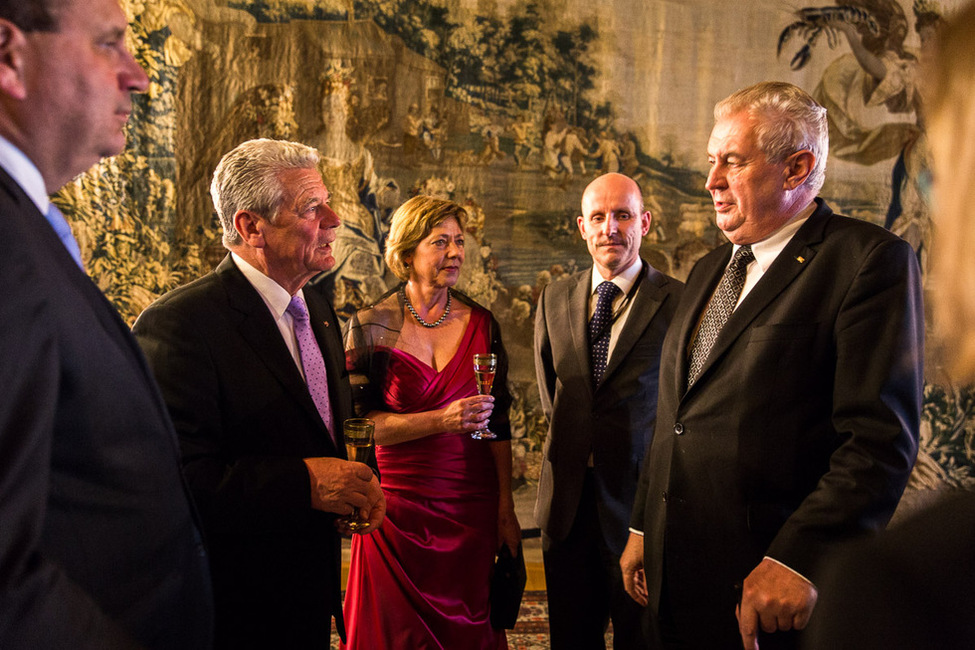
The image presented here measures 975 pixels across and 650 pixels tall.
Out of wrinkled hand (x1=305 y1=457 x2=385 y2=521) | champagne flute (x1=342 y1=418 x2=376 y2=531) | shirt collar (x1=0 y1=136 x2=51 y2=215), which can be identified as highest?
shirt collar (x1=0 y1=136 x2=51 y2=215)

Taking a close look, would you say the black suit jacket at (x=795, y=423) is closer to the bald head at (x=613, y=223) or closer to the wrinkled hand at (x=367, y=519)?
the wrinkled hand at (x=367, y=519)

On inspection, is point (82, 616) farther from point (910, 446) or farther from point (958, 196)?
point (910, 446)

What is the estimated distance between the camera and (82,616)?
3.20 feet

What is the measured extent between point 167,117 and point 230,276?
3632 mm

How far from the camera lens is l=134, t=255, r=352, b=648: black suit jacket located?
1961 mm

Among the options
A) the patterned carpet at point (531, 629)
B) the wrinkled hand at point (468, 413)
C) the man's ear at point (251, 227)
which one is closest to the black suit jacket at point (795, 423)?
the wrinkled hand at point (468, 413)

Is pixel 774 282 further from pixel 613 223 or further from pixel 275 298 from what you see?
pixel 275 298

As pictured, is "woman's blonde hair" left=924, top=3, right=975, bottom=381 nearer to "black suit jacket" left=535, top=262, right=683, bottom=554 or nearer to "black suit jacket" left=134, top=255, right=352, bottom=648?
"black suit jacket" left=134, top=255, right=352, bottom=648

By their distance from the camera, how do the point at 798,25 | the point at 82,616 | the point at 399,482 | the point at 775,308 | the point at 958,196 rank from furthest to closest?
the point at 798,25 < the point at 399,482 < the point at 775,308 < the point at 82,616 < the point at 958,196

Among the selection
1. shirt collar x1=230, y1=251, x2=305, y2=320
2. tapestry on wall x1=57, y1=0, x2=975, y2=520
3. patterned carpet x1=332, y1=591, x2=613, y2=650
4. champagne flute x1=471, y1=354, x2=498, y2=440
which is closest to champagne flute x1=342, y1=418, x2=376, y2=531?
shirt collar x1=230, y1=251, x2=305, y2=320

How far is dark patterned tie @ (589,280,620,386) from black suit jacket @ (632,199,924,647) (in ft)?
3.12

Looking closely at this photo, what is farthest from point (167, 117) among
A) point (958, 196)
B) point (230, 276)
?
point (958, 196)

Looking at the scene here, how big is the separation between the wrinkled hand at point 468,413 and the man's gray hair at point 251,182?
1144 mm

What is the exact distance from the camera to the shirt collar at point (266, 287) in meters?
2.29
